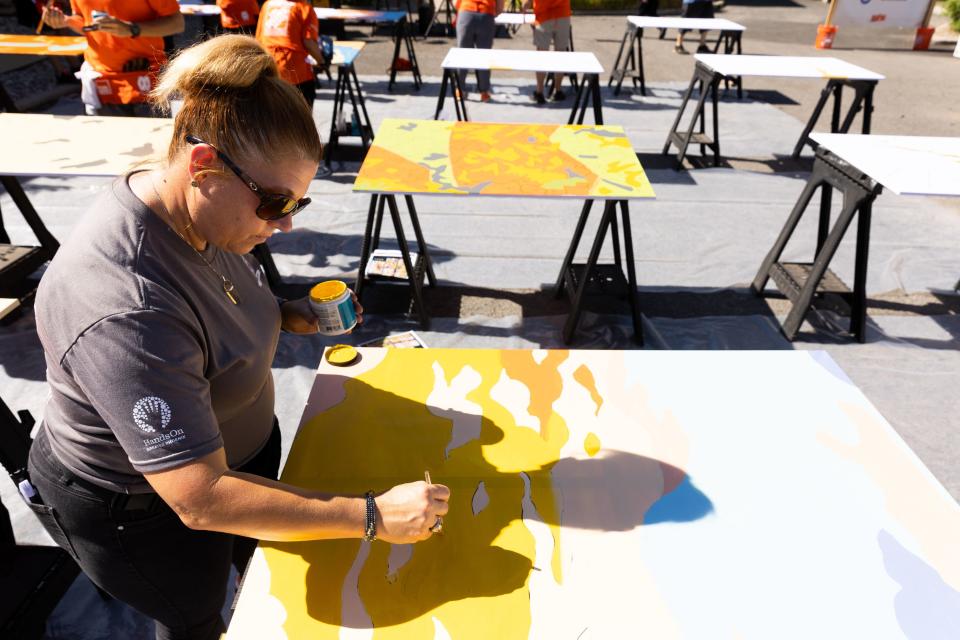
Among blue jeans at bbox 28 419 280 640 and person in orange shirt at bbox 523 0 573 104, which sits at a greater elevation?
person in orange shirt at bbox 523 0 573 104

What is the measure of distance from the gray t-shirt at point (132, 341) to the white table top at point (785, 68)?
5.24 metres

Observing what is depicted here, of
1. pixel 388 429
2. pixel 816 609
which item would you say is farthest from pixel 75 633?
pixel 816 609

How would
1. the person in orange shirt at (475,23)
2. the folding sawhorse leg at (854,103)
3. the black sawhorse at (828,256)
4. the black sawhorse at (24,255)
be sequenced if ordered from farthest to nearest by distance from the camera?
the person in orange shirt at (475,23)
the folding sawhorse leg at (854,103)
the black sawhorse at (24,255)
the black sawhorse at (828,256)

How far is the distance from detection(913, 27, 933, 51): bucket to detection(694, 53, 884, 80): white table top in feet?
24.2

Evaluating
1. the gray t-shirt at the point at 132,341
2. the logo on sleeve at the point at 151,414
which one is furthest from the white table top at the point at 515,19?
the logo on sleeve at the point at 151,414

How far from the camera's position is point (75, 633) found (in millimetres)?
1878

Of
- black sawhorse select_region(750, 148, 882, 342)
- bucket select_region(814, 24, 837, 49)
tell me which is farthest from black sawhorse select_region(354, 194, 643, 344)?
bucket select_region(814, 24, 837, 49)

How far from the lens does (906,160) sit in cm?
309

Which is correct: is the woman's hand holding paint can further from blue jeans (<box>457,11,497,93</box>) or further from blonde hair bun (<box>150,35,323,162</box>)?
blue jeans (<box>457,11,497,93</box>)

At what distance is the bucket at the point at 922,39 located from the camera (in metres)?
10.8

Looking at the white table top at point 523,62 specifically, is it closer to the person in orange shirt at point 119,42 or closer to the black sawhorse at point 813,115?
the black sawhorse at point 813,115

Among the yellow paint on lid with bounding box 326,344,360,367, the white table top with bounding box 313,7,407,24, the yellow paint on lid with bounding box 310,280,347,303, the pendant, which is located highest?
the white table top with bounding box 313,7,407,24

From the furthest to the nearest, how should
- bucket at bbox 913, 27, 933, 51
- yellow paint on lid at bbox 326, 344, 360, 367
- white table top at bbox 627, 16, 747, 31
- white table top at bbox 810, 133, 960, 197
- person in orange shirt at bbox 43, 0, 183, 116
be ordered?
bucket at bbox 913, 27, 933, 51 → white table top at bbox 627, 16, 747, 31 → person in orange shirt at bbox 43, 0, 183, 116 → white table top at bbox 810, 133, 960, 197 → yellow paint on lid at bbox 326, 344, 360, 367

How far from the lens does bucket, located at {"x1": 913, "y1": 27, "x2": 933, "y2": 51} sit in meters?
10.8
